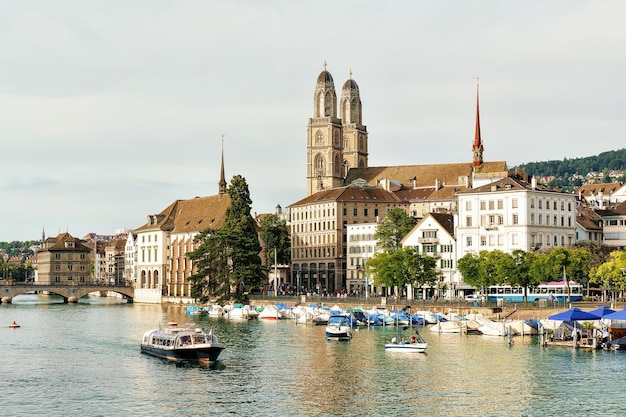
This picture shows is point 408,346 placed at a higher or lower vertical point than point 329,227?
lower

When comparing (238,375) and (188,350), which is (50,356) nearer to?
(188,350)

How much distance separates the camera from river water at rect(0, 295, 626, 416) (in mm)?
53094

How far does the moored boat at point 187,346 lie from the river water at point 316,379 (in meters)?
0.95

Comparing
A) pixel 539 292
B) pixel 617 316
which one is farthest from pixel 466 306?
pixel 617 316

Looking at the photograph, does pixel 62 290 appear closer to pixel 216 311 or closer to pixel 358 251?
pixel 358 251

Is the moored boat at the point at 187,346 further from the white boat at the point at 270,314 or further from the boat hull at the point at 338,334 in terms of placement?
the white boat at the point at 270,314

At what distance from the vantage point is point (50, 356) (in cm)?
7875

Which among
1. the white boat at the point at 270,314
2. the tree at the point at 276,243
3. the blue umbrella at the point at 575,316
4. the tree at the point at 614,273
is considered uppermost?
the tree at the point at 276,243

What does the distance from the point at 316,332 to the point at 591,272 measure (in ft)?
103

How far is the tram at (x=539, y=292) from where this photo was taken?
114000 mm

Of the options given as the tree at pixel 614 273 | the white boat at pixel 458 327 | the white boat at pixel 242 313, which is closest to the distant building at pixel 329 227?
the white boat at pixel 242 313

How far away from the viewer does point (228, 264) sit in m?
142

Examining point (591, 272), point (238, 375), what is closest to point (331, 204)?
point (591, 272)

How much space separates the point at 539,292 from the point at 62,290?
89725mm
